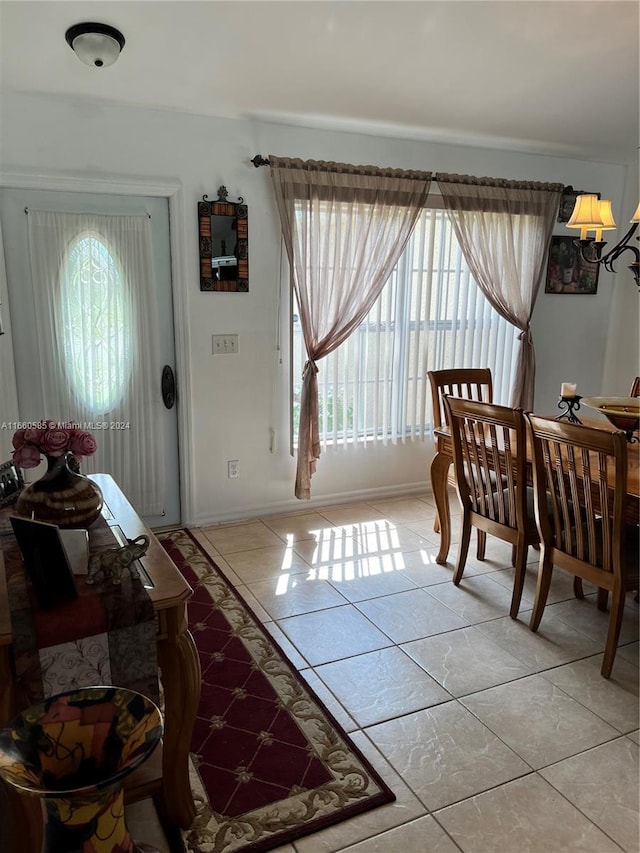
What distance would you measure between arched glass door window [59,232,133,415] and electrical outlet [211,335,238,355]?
1.60ft

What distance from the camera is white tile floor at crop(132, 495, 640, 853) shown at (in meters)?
1.70

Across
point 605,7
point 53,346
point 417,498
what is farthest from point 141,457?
point 605,7

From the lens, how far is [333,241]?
12.3 ft

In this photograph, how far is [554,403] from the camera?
15.8 ft

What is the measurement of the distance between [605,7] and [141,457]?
306cm

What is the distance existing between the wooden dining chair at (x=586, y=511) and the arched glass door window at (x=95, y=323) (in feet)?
7.38

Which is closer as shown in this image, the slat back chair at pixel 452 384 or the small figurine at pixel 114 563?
the small figurine at pixel 114 563

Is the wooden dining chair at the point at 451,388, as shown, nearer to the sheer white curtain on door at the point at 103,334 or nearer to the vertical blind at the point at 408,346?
the vertical blind at the point at 408,346

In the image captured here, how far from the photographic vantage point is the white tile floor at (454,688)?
5.56 ft

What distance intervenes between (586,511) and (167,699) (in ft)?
5.51

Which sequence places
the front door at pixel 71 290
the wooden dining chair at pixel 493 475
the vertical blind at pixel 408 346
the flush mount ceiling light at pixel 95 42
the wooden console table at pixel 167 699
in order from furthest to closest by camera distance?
the vertical blind at pixel 408 346 < the front door at pixel 71 290 < the wooden dining chair at pixel 493 475 < the flush mount ceiling light at pixel 95 42 < the wooden console table at pixel 167 699

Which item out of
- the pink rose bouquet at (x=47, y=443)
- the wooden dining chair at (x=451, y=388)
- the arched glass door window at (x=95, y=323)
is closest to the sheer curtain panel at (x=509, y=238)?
the wooden dining chair at (x=451, y=388)

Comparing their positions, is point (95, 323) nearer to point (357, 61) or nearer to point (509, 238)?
point (357, 61)

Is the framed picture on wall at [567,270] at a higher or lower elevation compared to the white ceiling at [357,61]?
lower
